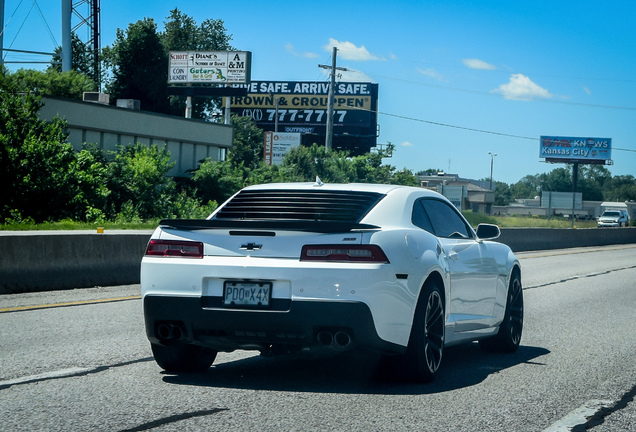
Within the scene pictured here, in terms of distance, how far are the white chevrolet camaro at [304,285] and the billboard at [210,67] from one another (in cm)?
4984

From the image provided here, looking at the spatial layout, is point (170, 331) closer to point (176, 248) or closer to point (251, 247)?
point (176, 248)

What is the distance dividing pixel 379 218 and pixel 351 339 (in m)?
1.04

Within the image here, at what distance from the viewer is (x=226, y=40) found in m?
104

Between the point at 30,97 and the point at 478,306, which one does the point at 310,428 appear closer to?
the point at 478,306

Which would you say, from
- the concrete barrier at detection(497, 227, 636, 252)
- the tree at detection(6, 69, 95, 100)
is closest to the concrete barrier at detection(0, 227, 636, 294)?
the concrete barrier at detection(497, 227, 636, 252)

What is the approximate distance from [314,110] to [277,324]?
287 feet

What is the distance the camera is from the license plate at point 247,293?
630 centimetres

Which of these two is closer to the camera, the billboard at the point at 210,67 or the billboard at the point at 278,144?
the billboard at the point at 210,67

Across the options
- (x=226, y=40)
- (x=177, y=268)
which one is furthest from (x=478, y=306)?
(x=226, y=40)

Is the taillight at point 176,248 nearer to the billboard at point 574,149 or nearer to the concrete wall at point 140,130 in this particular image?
the concrete wall at point 140,130

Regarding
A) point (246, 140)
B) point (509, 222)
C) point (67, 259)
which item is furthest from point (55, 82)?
point (67, 259)

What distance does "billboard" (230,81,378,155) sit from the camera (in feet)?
296

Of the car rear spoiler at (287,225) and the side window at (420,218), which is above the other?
the side window at (420,218)

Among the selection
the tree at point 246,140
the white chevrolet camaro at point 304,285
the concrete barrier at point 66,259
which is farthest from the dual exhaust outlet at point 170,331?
the tree at point 246,140
